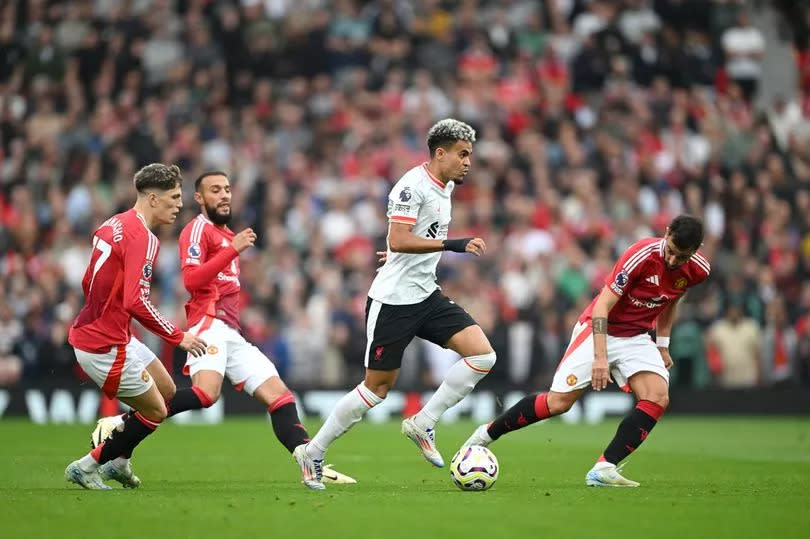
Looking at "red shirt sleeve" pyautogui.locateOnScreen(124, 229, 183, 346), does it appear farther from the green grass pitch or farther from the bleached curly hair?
the bleached curly hair

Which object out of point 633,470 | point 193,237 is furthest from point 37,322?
point 633,470

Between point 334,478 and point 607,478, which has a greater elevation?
point 607,478

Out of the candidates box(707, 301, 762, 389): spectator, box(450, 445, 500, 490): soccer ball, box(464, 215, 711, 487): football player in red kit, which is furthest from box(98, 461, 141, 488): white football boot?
box(707, 301, 762, 389): spectator

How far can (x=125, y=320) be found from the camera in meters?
9.86

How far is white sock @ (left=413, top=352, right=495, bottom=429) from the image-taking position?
10.6 metres

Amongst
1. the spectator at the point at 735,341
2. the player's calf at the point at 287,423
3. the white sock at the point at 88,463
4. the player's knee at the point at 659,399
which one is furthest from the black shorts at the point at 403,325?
the spectator at the point at 735,341

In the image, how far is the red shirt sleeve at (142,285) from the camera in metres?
9.52

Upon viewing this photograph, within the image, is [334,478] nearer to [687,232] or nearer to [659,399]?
[659,399]

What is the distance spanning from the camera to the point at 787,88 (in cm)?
2628

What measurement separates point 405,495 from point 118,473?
2.29m

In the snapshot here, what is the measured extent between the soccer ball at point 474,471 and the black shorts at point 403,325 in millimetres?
878

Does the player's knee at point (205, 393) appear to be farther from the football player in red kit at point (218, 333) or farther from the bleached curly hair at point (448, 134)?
the bleached curly hair at point (448, 134)

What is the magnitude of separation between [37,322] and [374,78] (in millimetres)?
7759

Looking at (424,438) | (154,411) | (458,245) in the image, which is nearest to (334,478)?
(424,438)
